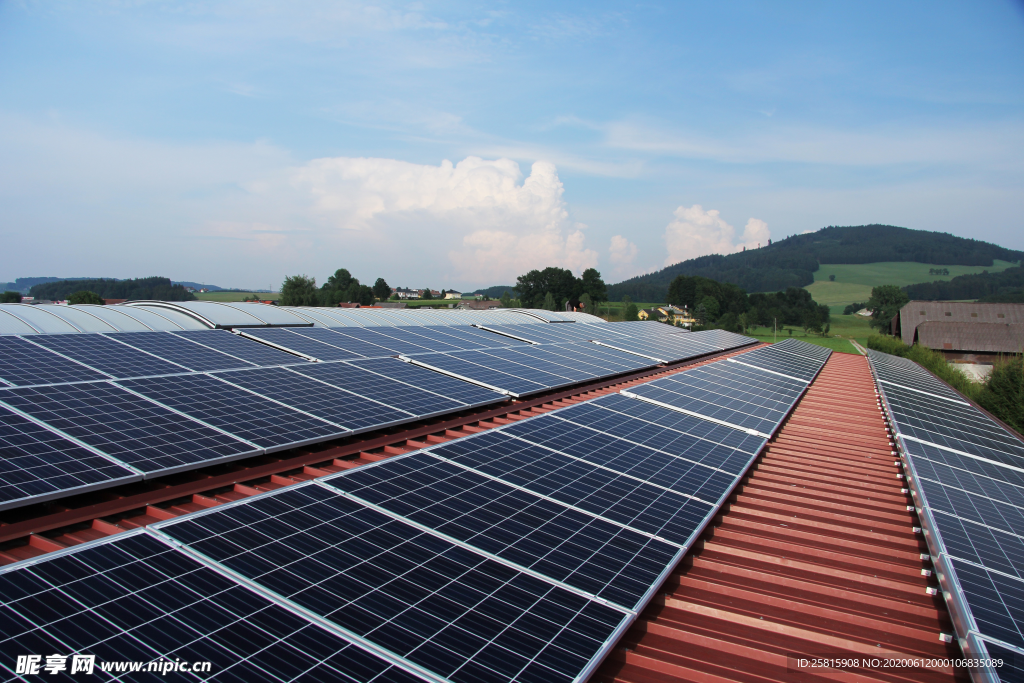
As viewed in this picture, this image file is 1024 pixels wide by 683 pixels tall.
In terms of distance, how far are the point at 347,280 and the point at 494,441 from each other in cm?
19051

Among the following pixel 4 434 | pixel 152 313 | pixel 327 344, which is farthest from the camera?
pixel 152 313

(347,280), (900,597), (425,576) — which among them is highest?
(347,280)

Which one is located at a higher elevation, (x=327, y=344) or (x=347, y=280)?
(x=347, y=280)

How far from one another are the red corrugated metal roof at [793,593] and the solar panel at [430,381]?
6718 millimetres

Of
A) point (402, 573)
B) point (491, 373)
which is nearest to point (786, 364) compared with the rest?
point (491, 373)

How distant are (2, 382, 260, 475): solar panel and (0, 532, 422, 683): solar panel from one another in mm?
2972

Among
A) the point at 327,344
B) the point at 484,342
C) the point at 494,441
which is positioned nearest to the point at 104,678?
the point at 494,441

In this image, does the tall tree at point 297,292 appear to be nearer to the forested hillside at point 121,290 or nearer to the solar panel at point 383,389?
the forested hillside at point 121,290

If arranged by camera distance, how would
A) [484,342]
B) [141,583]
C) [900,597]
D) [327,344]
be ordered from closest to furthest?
[141,583], [900,597], [327,344], [484,342]

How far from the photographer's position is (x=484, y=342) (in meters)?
24.9

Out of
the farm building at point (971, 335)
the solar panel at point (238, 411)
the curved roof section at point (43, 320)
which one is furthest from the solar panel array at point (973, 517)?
the farm building at point (971, 335)

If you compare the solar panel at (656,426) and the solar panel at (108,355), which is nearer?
the solar panel at (656,426)

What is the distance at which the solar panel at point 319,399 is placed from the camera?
11070 mm

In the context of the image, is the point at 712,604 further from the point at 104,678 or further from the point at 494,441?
the point at 104,678
